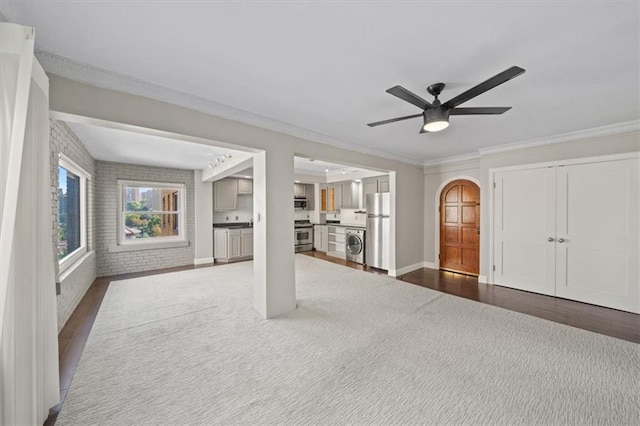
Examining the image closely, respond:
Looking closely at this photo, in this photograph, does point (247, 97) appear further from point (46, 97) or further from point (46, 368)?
point (46, 368)

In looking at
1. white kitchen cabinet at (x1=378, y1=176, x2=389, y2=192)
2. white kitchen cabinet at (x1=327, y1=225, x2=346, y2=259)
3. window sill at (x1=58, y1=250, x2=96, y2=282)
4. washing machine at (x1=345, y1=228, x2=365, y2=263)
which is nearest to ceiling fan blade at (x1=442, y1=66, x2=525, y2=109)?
white kitchen cabinet at (x1=378, y1=176, x2=389, y2=192)

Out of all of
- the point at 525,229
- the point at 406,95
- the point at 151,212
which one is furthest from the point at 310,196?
the point at 406,95

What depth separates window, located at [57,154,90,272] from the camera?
3.16m

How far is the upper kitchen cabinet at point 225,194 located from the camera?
6.54 m

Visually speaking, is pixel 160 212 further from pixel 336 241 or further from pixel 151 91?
pixel 336 241

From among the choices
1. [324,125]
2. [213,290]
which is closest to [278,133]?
[324,125]

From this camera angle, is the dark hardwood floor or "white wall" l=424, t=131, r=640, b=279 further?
"white wall" l=424, t=131, r=640, b=279

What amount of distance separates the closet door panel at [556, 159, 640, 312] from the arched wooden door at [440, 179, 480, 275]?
127 centimetres

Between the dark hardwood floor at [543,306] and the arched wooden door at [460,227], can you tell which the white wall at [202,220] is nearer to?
the dark hardwood floor at [543,306]

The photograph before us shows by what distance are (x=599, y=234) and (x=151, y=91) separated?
18.7 feet

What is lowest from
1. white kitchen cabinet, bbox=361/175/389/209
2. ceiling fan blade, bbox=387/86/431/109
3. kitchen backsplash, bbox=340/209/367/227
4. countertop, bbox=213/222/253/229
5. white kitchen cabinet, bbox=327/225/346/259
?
white kitchen cabinet, bbox=327/225/346/259

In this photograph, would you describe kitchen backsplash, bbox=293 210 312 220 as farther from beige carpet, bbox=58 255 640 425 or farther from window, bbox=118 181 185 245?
beige carpet, bbox=58 255 640 425

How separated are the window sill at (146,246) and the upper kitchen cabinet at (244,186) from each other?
192 centimetres

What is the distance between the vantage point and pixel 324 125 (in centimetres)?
318
